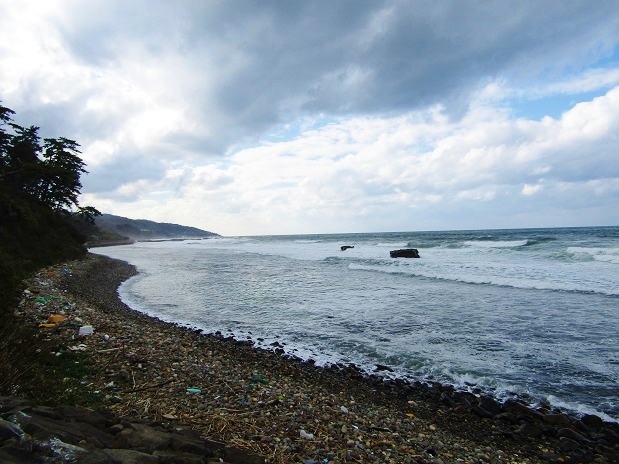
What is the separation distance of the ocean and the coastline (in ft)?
2.81

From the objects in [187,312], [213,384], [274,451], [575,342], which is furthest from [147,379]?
[575,342]

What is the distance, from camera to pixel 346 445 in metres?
4.77

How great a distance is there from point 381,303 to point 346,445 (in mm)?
11939

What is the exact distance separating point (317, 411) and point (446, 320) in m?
8.90

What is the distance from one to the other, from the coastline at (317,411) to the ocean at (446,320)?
0.86 metres

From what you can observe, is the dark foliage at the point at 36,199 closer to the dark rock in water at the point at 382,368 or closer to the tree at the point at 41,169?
the tree at the point at 41,169

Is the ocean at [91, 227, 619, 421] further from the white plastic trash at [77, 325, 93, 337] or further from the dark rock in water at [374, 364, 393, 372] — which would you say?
the white plastic trash at [77, 325, 93, 337]

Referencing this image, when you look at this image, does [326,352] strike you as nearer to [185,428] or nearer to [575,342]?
A: [185,428]

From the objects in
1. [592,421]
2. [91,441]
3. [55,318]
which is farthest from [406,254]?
[91,441]

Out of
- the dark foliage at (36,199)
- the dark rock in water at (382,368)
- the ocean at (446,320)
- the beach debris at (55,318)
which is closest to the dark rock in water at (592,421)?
the ocean at (446,320)

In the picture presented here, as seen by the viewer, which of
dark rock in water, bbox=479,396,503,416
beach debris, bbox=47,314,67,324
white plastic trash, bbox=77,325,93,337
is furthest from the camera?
beach debris, bbox=47,314,67,324

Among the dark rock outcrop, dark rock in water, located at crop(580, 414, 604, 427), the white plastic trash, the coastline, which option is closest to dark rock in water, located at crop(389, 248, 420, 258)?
the coastline

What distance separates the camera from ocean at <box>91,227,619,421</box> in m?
8.42

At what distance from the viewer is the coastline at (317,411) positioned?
4820 millimetres
